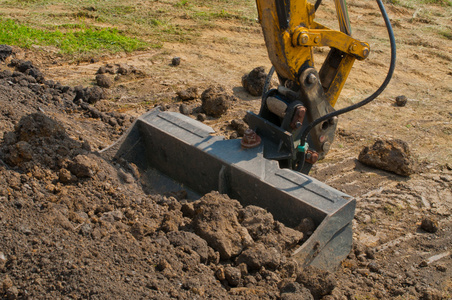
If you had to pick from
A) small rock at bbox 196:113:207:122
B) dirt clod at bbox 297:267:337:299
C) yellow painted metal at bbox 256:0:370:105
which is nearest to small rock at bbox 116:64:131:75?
small rock at bbox 196:113:207:122

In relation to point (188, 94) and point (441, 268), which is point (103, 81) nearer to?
point (188, 94)

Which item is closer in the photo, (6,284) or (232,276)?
(6,284)

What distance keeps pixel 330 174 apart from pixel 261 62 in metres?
3.87

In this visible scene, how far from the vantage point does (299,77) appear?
4.53 m

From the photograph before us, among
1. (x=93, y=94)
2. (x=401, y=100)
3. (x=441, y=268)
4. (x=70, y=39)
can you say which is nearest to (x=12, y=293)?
(x=441, y=268)

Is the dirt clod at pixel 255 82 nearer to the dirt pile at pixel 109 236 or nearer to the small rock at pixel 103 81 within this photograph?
the small rock at pixel 103 81

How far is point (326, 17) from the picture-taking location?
1165 centimetres

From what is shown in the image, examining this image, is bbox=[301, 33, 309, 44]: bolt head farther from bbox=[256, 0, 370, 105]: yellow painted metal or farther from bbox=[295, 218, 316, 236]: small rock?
bbox=[295, 218, 316, 236]: small rock

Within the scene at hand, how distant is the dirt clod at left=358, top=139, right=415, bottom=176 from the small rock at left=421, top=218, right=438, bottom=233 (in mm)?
1020

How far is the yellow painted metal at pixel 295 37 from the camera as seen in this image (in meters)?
4.20

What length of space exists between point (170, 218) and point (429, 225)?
2620mm

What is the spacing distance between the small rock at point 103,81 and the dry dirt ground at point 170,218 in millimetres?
120

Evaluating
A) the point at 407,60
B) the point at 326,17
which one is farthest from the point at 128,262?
the point at 326,17

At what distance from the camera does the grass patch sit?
881cm
